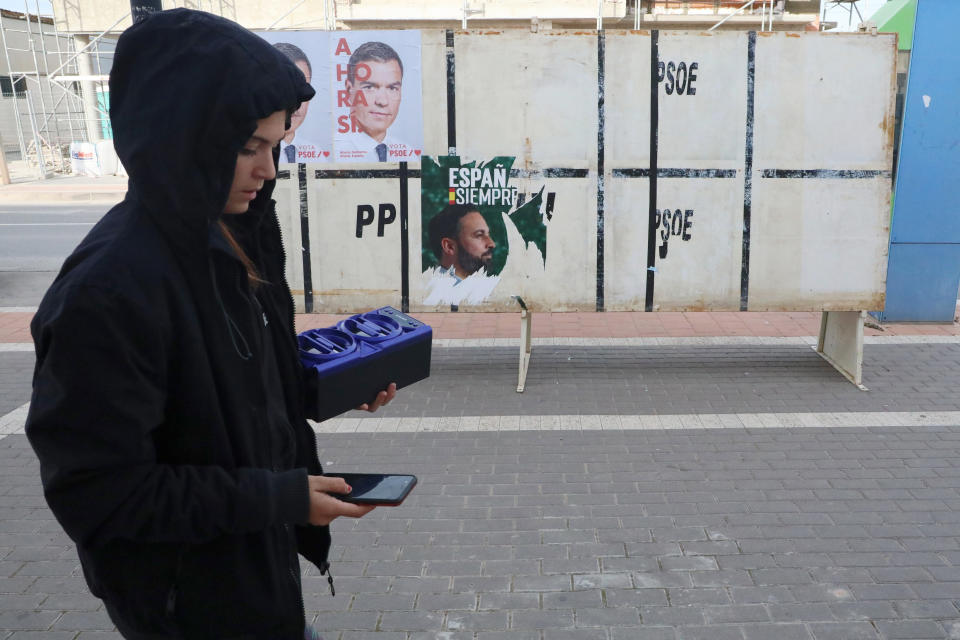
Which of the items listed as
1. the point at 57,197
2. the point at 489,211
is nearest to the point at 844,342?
the point at 489,211

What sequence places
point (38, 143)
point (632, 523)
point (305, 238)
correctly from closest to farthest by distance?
1. point (632, 523)
2. point (305, 238)
3. point (38, 143)

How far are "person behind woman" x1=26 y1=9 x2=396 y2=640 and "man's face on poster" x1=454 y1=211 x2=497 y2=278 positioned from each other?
4312 millimetres

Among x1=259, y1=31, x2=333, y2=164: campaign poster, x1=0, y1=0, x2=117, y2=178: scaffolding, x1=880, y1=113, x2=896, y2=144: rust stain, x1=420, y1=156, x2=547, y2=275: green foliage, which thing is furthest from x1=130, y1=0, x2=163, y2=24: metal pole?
x1=0, y1=0, x2=117, y2=178: scaffolding

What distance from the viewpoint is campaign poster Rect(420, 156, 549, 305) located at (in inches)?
235

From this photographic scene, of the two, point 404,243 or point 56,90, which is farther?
point 56,90

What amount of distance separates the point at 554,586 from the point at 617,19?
69.5 feet

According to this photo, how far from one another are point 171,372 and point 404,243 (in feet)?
15.1

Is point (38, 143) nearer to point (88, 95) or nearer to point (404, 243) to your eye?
point (88, 95)

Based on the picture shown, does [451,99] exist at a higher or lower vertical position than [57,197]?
higher

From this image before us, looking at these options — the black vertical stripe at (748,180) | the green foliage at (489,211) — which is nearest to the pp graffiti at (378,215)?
the green foliage at (489,211)

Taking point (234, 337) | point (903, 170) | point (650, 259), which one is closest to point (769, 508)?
point (650, 259)

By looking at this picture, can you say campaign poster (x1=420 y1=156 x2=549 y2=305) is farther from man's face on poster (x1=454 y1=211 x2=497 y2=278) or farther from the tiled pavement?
the tiled pavement

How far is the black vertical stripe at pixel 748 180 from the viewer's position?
5770 mm

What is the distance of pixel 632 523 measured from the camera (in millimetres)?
3965
